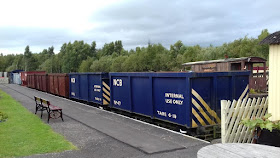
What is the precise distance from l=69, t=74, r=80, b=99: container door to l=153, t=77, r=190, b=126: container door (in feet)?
31.2

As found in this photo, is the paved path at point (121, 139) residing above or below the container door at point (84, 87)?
below

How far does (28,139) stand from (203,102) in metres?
5.34

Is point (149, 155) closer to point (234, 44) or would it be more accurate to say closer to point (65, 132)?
point (65, 132)

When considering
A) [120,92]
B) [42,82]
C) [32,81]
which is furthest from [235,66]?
[32,81]

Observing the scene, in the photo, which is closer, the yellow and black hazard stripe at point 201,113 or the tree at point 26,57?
the yellow and black hazard stripe at point 201,113

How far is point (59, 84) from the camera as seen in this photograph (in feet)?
70.3

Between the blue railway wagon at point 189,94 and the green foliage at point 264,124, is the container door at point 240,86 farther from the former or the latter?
the green foliage at point 264,124

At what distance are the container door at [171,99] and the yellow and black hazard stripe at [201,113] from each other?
0.76 ft

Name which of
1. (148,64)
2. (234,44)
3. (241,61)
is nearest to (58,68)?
(148,64)

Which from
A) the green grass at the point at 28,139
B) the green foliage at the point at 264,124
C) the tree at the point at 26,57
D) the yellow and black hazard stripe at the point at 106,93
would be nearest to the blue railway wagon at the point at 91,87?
the yellow and black hazard stripe at the point at 106,93

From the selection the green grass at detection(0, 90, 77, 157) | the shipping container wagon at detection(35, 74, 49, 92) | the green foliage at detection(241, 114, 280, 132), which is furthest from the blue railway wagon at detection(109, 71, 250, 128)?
the shipping container wagon at detection(35, 74, 49, 92)

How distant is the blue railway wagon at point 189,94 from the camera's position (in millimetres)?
7977

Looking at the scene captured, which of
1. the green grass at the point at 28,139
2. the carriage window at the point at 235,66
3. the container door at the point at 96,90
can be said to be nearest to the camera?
the green grass at the point at 28,139

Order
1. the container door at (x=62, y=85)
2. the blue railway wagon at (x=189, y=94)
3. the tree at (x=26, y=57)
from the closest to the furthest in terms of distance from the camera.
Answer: the blue railway wagon at (x=189, y=94), the container door at (x=62, y=85), the tree at (x=26, y=57)
